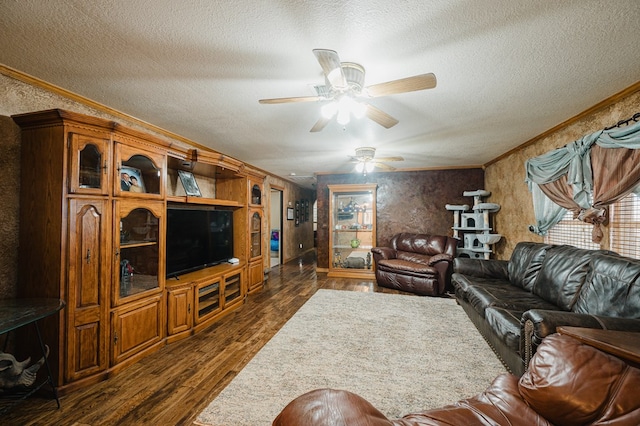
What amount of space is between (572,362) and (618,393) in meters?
0.14

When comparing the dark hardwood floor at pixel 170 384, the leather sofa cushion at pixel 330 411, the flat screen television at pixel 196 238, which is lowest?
the dark hardwood floor at pixel 170 384

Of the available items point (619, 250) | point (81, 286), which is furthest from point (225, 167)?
point (619, 250)

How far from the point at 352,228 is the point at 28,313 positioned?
534cm

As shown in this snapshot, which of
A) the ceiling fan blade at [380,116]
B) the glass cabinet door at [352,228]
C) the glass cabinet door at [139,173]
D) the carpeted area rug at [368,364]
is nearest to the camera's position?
the carpeted area rug at [368,364]

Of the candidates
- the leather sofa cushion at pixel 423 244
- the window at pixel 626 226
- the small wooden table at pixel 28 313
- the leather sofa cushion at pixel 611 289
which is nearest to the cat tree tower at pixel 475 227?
the leather sofa cushion at pixel 423 244

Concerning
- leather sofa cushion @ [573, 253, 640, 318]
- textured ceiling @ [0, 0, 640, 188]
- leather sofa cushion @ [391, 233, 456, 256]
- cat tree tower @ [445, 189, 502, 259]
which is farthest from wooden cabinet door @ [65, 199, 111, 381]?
cat tree tower @ [445, 189, 502, 259]

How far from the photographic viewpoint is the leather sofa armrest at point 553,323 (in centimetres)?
155

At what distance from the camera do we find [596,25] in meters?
1.47

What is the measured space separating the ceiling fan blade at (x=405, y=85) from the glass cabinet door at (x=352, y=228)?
429 cm

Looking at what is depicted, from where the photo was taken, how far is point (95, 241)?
209 centimetres

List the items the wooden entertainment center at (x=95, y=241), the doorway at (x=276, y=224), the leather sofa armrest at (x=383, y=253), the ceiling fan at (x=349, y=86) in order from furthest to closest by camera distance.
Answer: the doorway at (x=276, y=224) < the leather sofa armrest at (x=383, y=253) < the wooden entertainment center at (x=95, y=241) < the ceiling fan at (x=349, y=86)

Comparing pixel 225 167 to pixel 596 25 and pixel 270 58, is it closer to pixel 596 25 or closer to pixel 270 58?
pixel 270 58

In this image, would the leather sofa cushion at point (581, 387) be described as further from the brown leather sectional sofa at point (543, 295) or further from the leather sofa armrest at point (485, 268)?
the leather sofa armrest at point (485, 268)

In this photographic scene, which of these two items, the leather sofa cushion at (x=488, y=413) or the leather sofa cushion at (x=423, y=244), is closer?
the leather sofa cushion at (x=488, y=413)
